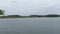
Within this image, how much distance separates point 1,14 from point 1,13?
2.75ft

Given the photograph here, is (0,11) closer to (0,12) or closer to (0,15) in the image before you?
(0,12)

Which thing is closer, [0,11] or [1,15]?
[1,15]

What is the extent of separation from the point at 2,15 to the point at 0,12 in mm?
3237

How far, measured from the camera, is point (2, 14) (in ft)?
174

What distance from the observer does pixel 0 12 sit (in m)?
54.5

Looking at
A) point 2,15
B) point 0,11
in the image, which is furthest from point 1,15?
point 0,11

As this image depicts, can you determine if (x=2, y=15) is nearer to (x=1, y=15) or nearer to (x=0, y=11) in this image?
Answer: (x=1, y=15)

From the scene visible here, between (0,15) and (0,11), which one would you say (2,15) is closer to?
(0,15)

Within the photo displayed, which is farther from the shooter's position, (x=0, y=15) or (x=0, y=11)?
(x=0, y=11)

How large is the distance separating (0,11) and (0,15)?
4481mm

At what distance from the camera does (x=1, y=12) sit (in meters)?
54.3

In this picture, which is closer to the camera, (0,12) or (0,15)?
(0,15)

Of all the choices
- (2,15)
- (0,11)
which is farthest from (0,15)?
(0,11)

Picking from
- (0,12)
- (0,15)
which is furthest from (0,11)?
(0,15)
